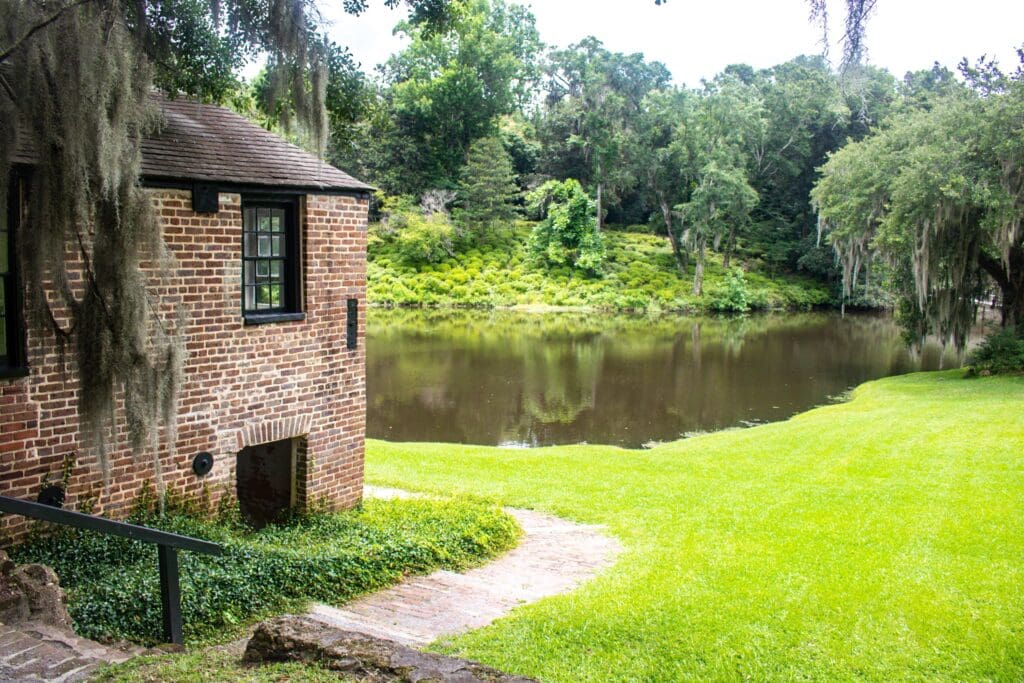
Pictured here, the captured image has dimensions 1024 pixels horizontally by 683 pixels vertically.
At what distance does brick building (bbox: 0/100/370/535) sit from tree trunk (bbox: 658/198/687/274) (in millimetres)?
46799

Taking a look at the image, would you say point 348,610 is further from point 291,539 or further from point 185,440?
point 185,440

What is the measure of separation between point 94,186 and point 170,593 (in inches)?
108

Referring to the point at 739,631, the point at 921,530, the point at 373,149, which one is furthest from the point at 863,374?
the point at 373,149

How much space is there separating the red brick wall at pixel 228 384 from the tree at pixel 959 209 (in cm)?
1840

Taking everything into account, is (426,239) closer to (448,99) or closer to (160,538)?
(448,99)

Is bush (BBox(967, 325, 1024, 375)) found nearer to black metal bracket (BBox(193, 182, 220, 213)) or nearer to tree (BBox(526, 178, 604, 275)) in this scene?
black metal bracket (BBox(193, 182, 220, 213))

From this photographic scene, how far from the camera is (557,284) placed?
172ft

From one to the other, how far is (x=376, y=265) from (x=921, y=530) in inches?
1819

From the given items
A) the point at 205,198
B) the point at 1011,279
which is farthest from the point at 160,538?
the point at 1011,279

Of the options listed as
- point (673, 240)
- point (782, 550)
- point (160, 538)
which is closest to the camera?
point (160, 538)

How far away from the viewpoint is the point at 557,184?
57594 mm

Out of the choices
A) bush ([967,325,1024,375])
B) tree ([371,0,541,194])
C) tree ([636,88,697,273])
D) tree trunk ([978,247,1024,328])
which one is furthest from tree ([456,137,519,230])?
bush ([967,325,1024,375])

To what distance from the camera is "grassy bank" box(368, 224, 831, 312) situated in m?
50.9

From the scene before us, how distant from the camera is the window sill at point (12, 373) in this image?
7211mm
